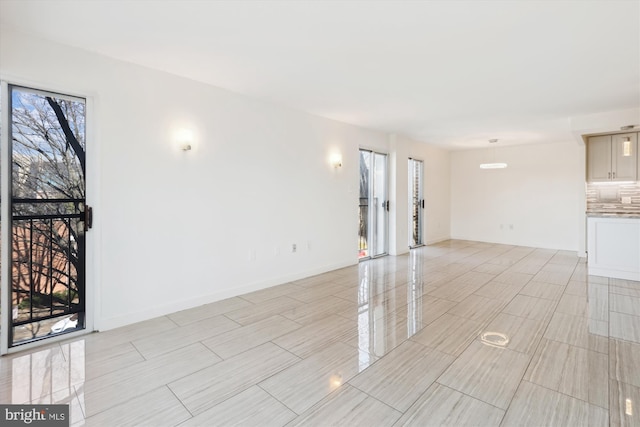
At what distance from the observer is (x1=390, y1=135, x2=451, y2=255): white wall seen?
6.56 metres

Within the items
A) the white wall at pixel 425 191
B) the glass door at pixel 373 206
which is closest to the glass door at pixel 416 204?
the white wall at pixel 425 191

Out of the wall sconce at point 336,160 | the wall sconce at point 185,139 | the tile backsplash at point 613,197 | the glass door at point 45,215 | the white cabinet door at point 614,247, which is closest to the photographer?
the glass door at point 45,215

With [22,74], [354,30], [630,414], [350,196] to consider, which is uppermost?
[354,30]

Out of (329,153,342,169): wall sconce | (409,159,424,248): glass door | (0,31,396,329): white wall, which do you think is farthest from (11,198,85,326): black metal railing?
(409,159,424,248): glass door

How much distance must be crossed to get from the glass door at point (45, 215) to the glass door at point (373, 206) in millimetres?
4368

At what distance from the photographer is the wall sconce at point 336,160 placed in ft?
17.0

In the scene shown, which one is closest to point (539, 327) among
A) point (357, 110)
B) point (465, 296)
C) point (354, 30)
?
point (465, 296)

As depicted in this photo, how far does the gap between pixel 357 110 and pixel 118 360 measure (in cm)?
412

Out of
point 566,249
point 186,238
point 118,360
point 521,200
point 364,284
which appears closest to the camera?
point 118,360

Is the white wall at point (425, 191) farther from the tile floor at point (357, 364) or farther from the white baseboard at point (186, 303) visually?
the tile floor at point (357, 364)

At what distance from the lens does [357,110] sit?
4633mm

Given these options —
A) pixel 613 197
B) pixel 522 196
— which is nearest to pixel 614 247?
pixel 613 197

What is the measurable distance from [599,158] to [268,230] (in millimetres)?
6829

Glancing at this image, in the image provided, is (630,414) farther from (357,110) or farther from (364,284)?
(357,110)
